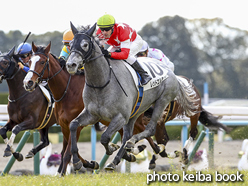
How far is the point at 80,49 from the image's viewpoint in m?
3.96

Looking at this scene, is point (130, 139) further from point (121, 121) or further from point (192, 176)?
point (192, 176)

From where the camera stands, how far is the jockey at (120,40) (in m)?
4.41

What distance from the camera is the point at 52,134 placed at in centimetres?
1216

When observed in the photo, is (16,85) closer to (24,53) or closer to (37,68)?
(24,53)

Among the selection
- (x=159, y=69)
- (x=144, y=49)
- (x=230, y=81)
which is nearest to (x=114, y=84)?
(x=159, y=69)

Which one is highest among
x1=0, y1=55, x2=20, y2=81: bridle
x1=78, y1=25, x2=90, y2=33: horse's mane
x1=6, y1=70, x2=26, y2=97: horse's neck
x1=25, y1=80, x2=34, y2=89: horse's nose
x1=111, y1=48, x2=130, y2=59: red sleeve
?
x1=78, y1=25, x2=90, y2=33: horse's mane

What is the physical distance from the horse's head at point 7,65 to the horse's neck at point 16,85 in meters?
0.07

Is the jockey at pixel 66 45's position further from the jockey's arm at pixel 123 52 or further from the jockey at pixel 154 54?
the jockey's arm at pixel 123 52

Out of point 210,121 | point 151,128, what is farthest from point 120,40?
point 210,121

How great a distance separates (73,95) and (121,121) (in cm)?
115

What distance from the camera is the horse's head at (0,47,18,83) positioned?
18.8 ft

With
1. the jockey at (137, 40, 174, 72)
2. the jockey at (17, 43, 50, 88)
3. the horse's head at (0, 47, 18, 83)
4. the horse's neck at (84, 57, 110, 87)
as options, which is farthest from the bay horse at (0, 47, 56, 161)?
the horse's neck at (84, 57, 110, 87)

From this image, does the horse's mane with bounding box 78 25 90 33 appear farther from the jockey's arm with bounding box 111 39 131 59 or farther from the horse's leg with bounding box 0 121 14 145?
the horse's leg with bounding box 0 121 14 145

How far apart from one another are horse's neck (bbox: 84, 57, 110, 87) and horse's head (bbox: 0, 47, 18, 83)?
76.5 inches
